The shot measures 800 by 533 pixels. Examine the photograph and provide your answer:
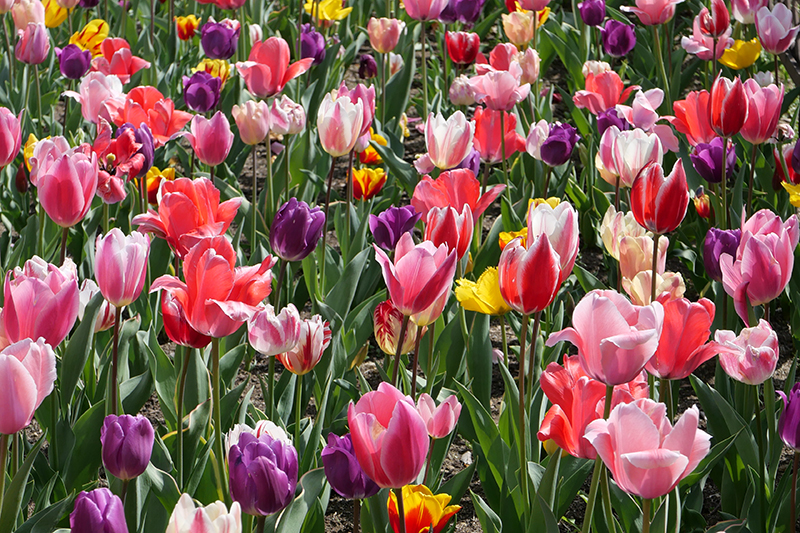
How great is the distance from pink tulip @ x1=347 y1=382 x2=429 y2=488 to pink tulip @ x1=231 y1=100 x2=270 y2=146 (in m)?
1.33

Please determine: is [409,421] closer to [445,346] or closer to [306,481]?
[306,481]

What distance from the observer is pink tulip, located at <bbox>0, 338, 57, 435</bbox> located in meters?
0.93

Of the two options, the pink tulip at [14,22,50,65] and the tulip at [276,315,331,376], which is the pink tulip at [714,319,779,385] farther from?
the pink tulip at [14,22,50,65]

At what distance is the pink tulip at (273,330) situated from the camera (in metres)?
1.21

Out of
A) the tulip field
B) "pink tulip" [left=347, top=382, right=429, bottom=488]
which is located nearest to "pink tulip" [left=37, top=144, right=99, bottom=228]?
the tulip field

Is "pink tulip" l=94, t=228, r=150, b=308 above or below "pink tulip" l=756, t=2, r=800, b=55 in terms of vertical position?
above

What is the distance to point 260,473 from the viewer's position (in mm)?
953

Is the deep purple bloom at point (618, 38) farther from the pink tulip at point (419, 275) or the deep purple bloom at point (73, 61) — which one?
the pink tulip at point (419, 275)

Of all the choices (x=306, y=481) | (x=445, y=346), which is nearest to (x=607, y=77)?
(x=445, y=346)

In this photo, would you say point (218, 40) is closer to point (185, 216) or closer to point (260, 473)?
point (185, 216)

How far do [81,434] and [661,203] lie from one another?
1082mm

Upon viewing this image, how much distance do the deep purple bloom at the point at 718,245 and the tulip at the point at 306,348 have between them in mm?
747

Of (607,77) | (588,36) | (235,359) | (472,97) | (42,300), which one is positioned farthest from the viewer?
(588,36)

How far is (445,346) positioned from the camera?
1812mm
